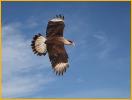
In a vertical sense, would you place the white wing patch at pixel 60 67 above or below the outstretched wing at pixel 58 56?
below

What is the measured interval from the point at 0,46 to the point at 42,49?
119 cm

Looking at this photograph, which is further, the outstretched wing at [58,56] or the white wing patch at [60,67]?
the outstretched wing at [58,56]

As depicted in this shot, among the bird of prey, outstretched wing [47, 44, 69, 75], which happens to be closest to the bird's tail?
the bird of prey

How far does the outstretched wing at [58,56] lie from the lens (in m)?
6.17

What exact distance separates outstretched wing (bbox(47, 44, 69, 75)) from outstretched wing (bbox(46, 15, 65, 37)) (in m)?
0.35

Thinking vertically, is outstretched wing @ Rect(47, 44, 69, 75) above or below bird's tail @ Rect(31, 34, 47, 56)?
below

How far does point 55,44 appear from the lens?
6121 millimetres

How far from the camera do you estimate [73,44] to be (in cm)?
621

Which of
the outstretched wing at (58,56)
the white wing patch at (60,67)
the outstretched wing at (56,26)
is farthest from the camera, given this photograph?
the outstretched wing at (58,56)

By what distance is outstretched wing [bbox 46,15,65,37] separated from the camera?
5.88 meters

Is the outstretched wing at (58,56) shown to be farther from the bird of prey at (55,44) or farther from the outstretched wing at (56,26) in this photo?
the outstretched wing at (56,26)

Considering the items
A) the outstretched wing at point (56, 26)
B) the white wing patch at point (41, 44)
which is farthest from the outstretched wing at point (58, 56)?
the outstretched wing at point (56, 26)

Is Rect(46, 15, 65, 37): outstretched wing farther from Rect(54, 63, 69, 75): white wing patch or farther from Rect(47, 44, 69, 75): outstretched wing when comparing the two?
Rect(54, 63, 69, 75): white wing patch

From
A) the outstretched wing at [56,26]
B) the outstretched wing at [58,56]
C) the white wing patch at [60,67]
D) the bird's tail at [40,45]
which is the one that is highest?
the outstretched wing at [56,26]
